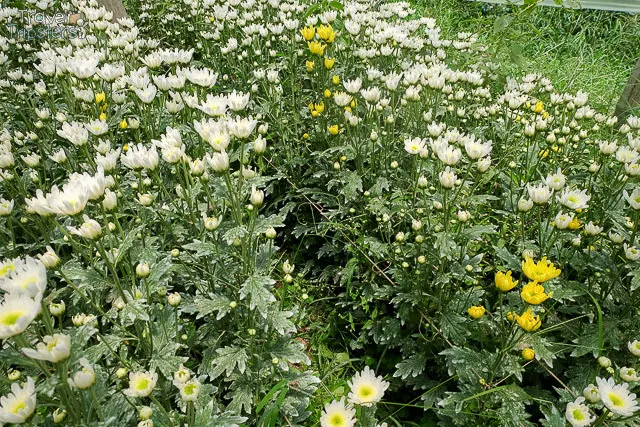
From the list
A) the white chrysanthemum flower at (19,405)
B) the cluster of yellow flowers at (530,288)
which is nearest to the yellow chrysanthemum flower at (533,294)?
the cluster of yellow flowers at (530,288)

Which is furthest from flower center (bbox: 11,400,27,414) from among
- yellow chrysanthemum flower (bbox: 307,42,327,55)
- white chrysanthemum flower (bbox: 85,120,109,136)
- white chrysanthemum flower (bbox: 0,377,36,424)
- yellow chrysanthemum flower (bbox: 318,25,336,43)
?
yellow chrysanthemum flower (bbox: 318,25,336,43)

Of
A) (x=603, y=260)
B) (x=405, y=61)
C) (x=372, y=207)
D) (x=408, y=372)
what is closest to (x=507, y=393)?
(x=408, y=372)

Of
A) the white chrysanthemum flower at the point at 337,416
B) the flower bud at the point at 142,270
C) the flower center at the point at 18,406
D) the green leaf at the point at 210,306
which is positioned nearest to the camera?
the flower center at the point at 18,406

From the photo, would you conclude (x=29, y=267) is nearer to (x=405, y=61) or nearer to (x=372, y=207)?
(x=372, y=207)

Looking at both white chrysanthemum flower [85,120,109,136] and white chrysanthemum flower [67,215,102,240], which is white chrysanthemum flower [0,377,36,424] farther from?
white chrysanthemum flower [85,120,109,136]

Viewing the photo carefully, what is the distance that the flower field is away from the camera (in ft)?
5.56

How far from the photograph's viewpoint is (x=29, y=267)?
60.0 inches

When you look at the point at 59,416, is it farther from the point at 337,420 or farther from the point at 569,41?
the point at 569,41

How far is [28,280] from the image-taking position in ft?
5.03

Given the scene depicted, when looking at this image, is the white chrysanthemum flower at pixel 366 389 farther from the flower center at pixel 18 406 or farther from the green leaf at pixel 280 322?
the flower center at pixel 18 406

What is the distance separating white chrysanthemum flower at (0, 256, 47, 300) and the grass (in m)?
4.99

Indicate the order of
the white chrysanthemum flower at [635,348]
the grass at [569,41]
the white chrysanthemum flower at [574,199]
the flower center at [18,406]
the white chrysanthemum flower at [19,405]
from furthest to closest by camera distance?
the grass at [569,41] < the white chrysanthemum flower at [574,199] < the white chrysanthemum flower at [635,348] < the flower center at [18,406] < the white chrysanthemum flower at [19,405]

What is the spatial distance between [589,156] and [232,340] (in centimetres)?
277

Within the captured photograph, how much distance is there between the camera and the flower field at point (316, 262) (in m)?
1.69
